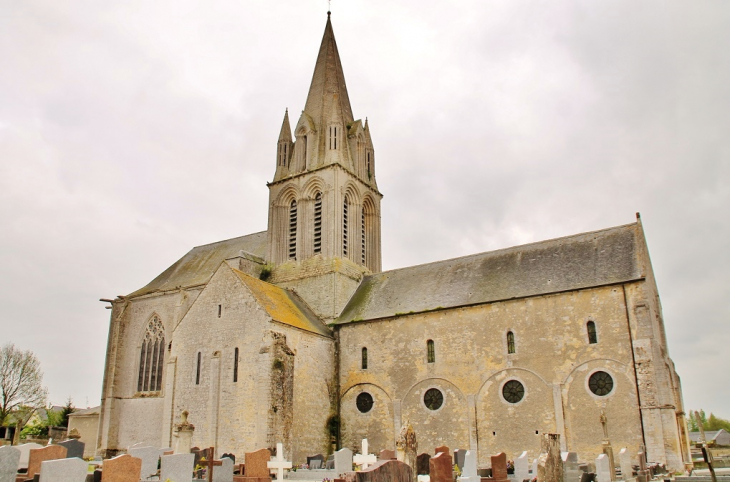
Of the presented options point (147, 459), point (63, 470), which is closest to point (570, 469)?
point (147, 459)

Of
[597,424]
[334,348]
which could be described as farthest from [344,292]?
[597,424]

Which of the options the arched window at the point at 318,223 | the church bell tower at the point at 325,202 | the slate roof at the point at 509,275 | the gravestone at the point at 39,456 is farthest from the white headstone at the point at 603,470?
the arched window at the point at 318,223

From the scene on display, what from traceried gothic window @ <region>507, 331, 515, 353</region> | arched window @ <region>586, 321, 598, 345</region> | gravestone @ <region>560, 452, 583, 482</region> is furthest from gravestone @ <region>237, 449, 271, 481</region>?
arched window @ <region>586, 321, 598, 345</region>

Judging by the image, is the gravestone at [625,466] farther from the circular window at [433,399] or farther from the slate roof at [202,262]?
the slate roof at [202,262]

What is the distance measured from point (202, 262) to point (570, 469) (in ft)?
90.9

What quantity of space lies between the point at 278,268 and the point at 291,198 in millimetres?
4337

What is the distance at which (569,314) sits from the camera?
77.9ft

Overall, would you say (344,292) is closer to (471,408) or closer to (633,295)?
(471,408)

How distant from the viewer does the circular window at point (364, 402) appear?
2748 centimetres

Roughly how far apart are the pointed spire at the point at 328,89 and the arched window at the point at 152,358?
1585 cm

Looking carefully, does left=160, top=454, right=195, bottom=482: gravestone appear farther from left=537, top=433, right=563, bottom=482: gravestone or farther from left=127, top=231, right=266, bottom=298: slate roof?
left=127, top=231, right=266, bottom=298: slate roof

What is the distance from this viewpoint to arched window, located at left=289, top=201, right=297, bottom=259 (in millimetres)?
34625

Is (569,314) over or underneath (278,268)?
underneath

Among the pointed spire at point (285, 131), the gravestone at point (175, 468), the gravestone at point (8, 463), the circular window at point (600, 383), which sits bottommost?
the gravestone at point (175, 468)
